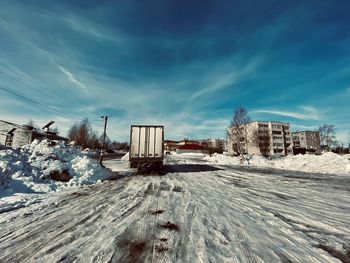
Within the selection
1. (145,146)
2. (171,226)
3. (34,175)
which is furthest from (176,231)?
(145,146)

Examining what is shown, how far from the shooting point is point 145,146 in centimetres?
1697

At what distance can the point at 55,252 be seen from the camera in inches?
143

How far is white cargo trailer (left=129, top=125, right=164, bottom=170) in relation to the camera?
16.7 meters

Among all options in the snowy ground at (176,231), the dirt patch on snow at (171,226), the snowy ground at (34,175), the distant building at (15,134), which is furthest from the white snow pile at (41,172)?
the distant building at (15,134)

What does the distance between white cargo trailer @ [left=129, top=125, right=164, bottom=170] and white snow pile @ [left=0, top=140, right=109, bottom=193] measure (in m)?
→ 3.07

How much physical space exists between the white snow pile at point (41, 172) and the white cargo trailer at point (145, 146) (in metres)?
3.07

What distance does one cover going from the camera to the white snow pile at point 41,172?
9105mm

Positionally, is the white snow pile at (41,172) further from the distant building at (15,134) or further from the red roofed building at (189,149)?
the red roofed building at (189,149)

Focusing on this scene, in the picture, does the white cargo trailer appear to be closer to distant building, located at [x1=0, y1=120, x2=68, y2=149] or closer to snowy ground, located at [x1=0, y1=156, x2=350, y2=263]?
snowy ground, located at [x1=0, y1=156, x2=350, y2=263]

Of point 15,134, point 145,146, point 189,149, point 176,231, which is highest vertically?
point 15,134

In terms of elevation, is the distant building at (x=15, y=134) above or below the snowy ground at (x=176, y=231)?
above

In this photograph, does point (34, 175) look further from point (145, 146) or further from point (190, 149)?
point (190, 149)

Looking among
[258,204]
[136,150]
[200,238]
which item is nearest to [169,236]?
[200,238]

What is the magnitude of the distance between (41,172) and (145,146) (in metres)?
7.83
